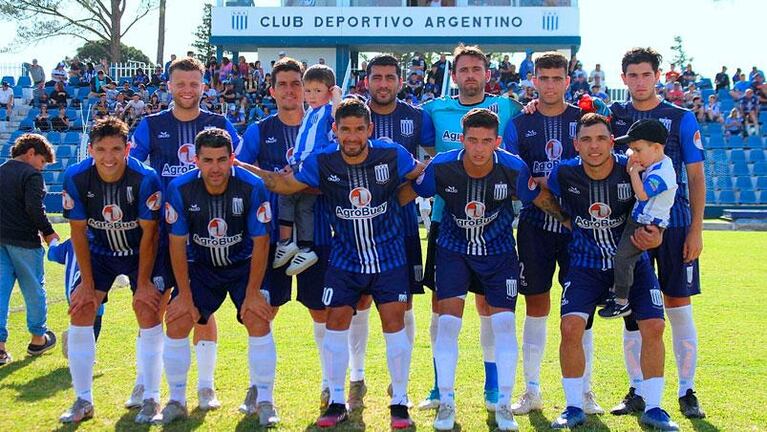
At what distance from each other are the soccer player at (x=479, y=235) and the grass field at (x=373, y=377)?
0.49 meters

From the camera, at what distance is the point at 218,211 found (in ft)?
18.5

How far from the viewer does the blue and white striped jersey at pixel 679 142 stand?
228 inches

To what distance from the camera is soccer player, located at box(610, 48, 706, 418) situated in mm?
5773

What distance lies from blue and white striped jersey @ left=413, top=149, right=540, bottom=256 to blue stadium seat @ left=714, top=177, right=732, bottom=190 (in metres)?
21.5

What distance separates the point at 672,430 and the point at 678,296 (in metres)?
1.02

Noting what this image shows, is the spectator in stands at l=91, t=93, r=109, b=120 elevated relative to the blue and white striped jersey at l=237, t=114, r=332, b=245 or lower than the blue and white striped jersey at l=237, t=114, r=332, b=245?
elevated

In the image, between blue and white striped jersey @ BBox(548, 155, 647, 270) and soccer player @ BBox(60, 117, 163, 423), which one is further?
soccer player @ BBox(60, 117, 163, 423)

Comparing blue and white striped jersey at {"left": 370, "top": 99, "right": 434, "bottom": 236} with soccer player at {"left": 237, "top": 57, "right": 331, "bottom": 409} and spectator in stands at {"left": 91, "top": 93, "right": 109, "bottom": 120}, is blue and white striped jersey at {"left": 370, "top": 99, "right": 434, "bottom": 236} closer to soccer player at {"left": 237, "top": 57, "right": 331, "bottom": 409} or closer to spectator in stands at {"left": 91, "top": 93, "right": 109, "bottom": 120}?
soccer player at {"left": 237, "top": 57, "right": 331, "bottom": 409}

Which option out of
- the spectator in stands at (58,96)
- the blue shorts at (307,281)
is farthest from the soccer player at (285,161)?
the spectator in stands at (58,96)

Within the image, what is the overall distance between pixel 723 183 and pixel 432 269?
21.7 m

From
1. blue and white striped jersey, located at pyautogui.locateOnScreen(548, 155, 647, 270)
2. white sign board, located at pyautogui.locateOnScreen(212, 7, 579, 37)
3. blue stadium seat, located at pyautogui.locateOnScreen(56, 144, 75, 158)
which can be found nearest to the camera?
blue and white striped jersey, located at pyautogui.locateOnScreen(548, 155, 647, 270)

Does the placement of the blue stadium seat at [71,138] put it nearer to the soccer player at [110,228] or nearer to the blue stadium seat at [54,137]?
the blue stadium seat at [54,137]

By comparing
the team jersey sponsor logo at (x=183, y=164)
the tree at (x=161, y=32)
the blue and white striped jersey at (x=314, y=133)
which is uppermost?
the tree at (x=161, y=32)

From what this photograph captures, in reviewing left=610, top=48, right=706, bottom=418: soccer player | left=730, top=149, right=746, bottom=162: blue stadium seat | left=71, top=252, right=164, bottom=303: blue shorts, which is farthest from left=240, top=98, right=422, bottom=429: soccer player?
left=730, top=149, right=746, bottom=162: blue stadium seat
